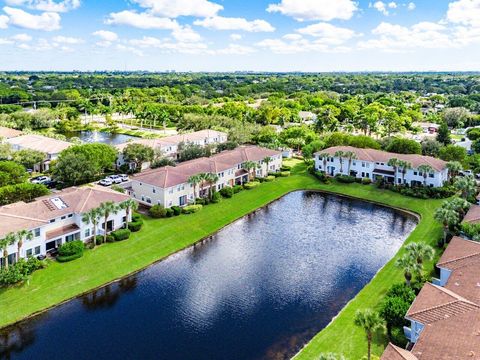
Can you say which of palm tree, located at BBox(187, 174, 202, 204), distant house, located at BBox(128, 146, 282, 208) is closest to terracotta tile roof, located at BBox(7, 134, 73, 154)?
distant house, located at BBox(128, 146, 282, 208)

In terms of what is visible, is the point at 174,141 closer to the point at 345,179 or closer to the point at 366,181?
the point at 345,179

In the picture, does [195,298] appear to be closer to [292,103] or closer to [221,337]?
[221,337]

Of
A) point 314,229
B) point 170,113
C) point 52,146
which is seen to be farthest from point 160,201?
point 170,113

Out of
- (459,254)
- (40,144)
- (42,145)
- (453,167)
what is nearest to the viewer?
(459,254)

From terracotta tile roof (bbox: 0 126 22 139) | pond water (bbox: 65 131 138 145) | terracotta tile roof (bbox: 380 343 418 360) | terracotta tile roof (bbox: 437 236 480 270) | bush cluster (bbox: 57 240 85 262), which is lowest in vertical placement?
bush cluster (bbox: 57 240 85 262)

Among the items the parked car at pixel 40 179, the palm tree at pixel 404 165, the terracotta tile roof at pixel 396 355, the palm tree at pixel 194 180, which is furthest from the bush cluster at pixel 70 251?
the palm tree at pixel 404 165

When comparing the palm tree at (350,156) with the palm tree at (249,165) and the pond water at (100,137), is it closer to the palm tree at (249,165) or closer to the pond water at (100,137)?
the palm tree at (249,165)

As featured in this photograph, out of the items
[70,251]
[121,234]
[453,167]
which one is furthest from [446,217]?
[70,251]

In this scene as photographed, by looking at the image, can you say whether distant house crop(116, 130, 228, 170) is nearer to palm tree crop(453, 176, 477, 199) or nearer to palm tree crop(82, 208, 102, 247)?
palm tree crop(82, 208, 102, 247)
